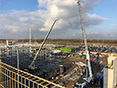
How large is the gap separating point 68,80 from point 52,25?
32.8 feet

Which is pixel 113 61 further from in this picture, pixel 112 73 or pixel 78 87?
pixel 78 87

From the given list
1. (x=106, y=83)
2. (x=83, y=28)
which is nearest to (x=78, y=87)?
(x=106, y=83)

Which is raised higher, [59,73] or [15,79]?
[15,79]

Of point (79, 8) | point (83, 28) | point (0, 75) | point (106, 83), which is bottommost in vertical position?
point (106, 83)

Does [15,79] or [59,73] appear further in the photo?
[59,73]

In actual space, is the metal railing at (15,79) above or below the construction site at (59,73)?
above

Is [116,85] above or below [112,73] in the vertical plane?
below

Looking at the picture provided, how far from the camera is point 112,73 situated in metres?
10.2

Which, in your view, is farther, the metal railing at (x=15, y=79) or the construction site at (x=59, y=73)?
the construction site at (x=59, y=73)

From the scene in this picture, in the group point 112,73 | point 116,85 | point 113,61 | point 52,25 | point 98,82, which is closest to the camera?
point 112,73

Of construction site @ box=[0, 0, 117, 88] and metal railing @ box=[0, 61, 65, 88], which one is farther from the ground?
metal railing @ box=[0, 61, 65, 88]

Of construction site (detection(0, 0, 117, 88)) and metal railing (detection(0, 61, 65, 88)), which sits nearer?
metal railing (detection(0, 61, 65, 88))

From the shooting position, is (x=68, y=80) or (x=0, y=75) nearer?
(x=0, y=75)

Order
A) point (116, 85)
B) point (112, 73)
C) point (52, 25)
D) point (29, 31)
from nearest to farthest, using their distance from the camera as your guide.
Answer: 1. point (112, 73)
2. point (116, 85)
3. point (52, 25)
4. point (29, 31)
